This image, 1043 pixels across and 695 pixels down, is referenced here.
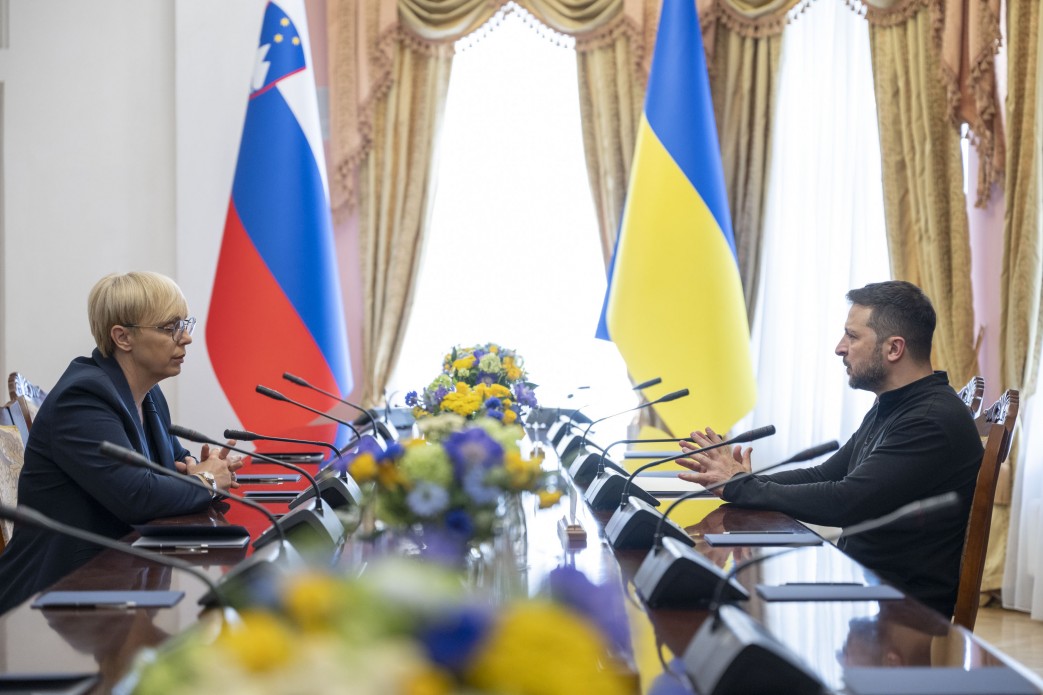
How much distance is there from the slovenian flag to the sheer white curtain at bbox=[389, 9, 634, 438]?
0.79 metres

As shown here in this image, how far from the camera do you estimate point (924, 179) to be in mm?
5238

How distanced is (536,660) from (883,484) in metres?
2.12

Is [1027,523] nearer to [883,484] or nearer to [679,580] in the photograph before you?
[883,484]

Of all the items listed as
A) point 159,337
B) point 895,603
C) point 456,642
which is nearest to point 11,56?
point 159,337

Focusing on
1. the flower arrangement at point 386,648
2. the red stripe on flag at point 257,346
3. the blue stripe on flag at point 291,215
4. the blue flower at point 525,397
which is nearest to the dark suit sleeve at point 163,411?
the blue flower at point 525,397

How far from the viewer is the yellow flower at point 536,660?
2.46ft

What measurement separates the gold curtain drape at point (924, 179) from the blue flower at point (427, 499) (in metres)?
4.12

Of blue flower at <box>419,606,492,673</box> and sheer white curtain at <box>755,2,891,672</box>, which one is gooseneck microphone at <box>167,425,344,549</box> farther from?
sheer white curtain at <box>755,2,891,672</box>

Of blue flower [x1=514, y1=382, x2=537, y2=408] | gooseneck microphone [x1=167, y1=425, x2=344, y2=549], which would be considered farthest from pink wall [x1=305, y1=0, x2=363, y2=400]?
gooseneck microphone [x1=167, y1=425, x2=344, y2=549]

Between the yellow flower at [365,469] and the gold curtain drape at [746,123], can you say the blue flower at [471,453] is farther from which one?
the gold curtain drape at [746,123]

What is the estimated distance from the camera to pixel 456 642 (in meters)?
0.78

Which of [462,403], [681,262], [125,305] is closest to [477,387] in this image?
[462,403]

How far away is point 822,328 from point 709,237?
98 cm

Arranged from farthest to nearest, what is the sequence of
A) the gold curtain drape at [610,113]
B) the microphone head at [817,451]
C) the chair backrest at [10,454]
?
1. the gold curtain drape at [610,113]
2. the chair backrest at [10,454]
3. the microphone head at [817,451]
